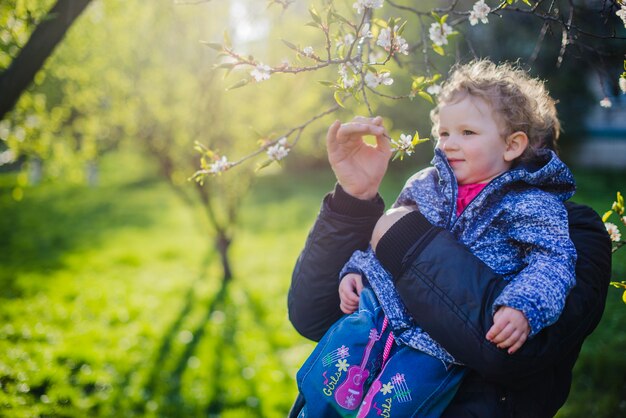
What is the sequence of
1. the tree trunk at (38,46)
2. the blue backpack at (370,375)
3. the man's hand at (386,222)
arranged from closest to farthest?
1. the blue backpack at (370,375)
2. the man's hand at (386,222)
3. the tree trunk at (38,46)

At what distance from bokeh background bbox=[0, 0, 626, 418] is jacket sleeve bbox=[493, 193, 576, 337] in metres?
1.15

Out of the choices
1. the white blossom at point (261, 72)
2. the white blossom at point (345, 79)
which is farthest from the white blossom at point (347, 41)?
the white blossom at point (261, 72)

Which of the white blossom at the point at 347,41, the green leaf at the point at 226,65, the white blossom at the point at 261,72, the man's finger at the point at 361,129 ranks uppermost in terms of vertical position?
the white blossom at the point at 347,41

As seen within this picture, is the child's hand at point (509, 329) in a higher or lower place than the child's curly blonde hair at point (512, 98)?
lower

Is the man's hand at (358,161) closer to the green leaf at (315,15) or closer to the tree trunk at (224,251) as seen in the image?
the green leaf at (315,15)

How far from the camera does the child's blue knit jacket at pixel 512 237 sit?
1.40 meters

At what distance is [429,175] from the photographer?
1892 mm

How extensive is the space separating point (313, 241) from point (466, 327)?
71 centimetres

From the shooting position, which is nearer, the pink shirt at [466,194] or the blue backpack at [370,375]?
the blue backpack at [370,375]

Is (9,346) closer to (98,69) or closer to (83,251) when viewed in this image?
(98,69)

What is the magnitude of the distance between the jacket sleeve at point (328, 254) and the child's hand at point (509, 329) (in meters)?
0.65

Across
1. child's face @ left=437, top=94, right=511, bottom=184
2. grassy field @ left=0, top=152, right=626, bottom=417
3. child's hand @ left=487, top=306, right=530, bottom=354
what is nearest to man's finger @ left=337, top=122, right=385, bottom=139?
child's face @ left=437, top=94, right=511, bottom=184

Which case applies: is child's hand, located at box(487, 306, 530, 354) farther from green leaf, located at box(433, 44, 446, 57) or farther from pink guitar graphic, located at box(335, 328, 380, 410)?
green leaf, located at box(433, 44, 446, 57)

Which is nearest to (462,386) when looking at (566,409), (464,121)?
(464,121)
